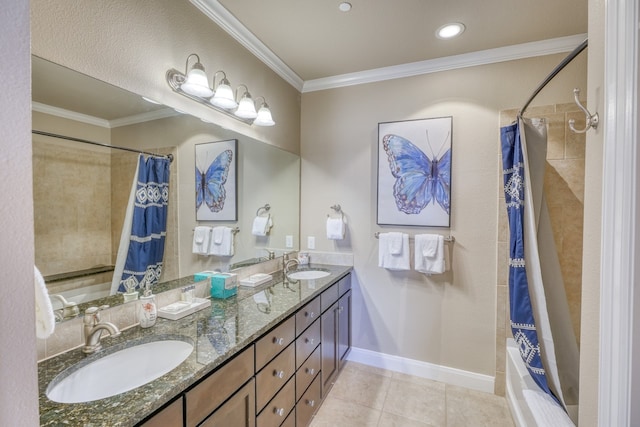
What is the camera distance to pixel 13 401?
405 mm

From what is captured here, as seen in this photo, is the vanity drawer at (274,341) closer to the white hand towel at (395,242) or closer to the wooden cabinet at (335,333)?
the wooden cabinet at (335,333)

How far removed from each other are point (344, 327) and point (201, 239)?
1436mm

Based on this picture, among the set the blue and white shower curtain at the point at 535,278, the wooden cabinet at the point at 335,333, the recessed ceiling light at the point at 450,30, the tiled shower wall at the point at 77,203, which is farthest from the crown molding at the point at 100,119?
the blue and white shower curtain at the point at 535,278

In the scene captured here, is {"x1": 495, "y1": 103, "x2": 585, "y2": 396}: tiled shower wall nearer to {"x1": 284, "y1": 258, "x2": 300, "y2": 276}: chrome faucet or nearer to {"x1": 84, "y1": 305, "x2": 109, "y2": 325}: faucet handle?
{"x1": 284, "y1": 258, "x2": 300, "y2": 276}: chrome faucet

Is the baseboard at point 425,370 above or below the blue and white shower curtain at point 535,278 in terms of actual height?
below

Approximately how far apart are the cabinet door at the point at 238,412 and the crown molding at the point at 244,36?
200 cm

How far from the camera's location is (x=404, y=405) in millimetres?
2061

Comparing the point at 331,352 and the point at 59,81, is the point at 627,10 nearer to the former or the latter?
the point at 59,81

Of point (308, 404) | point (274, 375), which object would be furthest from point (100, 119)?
point (308, 404)

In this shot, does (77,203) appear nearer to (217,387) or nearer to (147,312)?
(147,312)

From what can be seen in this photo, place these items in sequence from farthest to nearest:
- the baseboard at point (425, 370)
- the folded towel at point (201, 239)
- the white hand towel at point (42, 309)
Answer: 1. the baseboard at point (425, 370)
2. the folded towel at point (201, 239)
3. the white hand towel at point (42, 309)

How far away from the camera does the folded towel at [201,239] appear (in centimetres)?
178

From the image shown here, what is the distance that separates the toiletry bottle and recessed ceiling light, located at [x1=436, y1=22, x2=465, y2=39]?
2399 mm

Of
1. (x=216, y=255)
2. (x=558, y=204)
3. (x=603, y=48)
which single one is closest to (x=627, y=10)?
(x=603, y=48)
